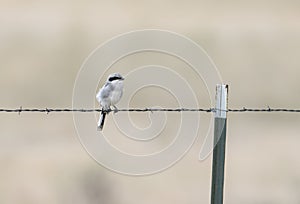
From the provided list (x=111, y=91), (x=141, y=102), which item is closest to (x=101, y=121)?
(x=111, y=91)

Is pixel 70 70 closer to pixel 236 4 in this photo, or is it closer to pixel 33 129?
pixel 33 129

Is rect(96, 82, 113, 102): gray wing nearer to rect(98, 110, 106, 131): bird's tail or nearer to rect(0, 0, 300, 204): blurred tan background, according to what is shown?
rect(98, 110, 106, 131): bird's tail

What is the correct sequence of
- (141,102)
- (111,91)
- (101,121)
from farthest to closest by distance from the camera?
(141,102)
(111,91)
(101,121)

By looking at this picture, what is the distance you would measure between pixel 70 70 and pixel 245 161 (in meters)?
6.60

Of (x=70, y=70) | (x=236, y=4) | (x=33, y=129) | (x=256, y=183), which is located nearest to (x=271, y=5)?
(x=236, y=4)

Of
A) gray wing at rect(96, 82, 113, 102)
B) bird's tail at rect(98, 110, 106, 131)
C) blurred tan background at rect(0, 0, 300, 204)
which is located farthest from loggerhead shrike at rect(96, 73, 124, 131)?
blurred tan background at rect(0, 0, 300, 204)

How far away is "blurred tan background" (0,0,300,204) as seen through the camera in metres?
9.47

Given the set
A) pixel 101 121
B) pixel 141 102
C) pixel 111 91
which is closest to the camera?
pixel 101 121

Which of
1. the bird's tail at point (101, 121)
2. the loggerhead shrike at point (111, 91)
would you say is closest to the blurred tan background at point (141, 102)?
the loggerhead shrike at point (111, 91)

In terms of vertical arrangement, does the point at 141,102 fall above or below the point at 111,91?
above

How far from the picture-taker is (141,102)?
586 inches

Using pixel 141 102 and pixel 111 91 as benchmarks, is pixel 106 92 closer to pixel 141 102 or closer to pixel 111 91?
pixel 111 91

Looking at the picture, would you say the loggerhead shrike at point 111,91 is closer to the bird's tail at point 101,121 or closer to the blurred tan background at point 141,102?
the bird's tail at point 101,121

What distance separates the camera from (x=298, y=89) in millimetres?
16656
